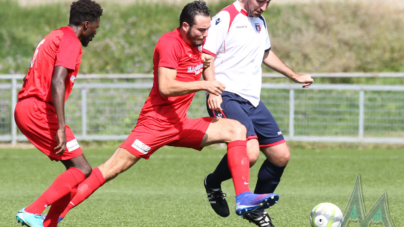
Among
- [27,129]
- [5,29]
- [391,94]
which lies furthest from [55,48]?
[5,29]

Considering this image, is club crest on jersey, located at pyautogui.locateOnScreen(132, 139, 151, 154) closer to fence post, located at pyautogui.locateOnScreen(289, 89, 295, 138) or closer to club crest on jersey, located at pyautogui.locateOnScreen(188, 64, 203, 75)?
club crest on jersey, located at pyautogui.locateOnScreen(188, 64, 203, 75)

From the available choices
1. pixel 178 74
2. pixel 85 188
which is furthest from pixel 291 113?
pixel 85 188

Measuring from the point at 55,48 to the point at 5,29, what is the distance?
15.1m

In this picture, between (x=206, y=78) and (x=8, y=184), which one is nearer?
(x=206, y=78)

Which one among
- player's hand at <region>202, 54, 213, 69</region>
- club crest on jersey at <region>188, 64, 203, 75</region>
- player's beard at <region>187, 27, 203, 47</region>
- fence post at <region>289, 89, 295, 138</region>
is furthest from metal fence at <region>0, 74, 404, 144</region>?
player's beard at <region>187, 27, 203, 47</region>

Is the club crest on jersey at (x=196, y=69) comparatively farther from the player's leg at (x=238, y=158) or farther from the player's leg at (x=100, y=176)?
the player's leg at (x=100, y=176)

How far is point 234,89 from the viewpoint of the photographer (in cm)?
553

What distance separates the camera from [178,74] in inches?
199

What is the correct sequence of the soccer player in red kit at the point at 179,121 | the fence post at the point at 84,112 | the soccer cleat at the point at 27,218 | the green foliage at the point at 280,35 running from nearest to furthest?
the soccer cleat at the point at 27,218, the soccer player in red kit at the point at 179,121, the fence post at the point at 84,112, the green foliage at the point at 280,35

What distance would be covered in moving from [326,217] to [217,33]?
6.31ft

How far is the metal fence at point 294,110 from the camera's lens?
39.7 ft

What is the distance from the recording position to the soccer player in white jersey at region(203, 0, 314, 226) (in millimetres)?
5391

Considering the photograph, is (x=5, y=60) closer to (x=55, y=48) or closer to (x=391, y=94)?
(x=391, y=94)

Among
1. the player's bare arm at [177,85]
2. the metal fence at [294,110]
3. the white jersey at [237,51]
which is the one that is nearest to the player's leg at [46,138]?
the player's bare arm at [177,85]
